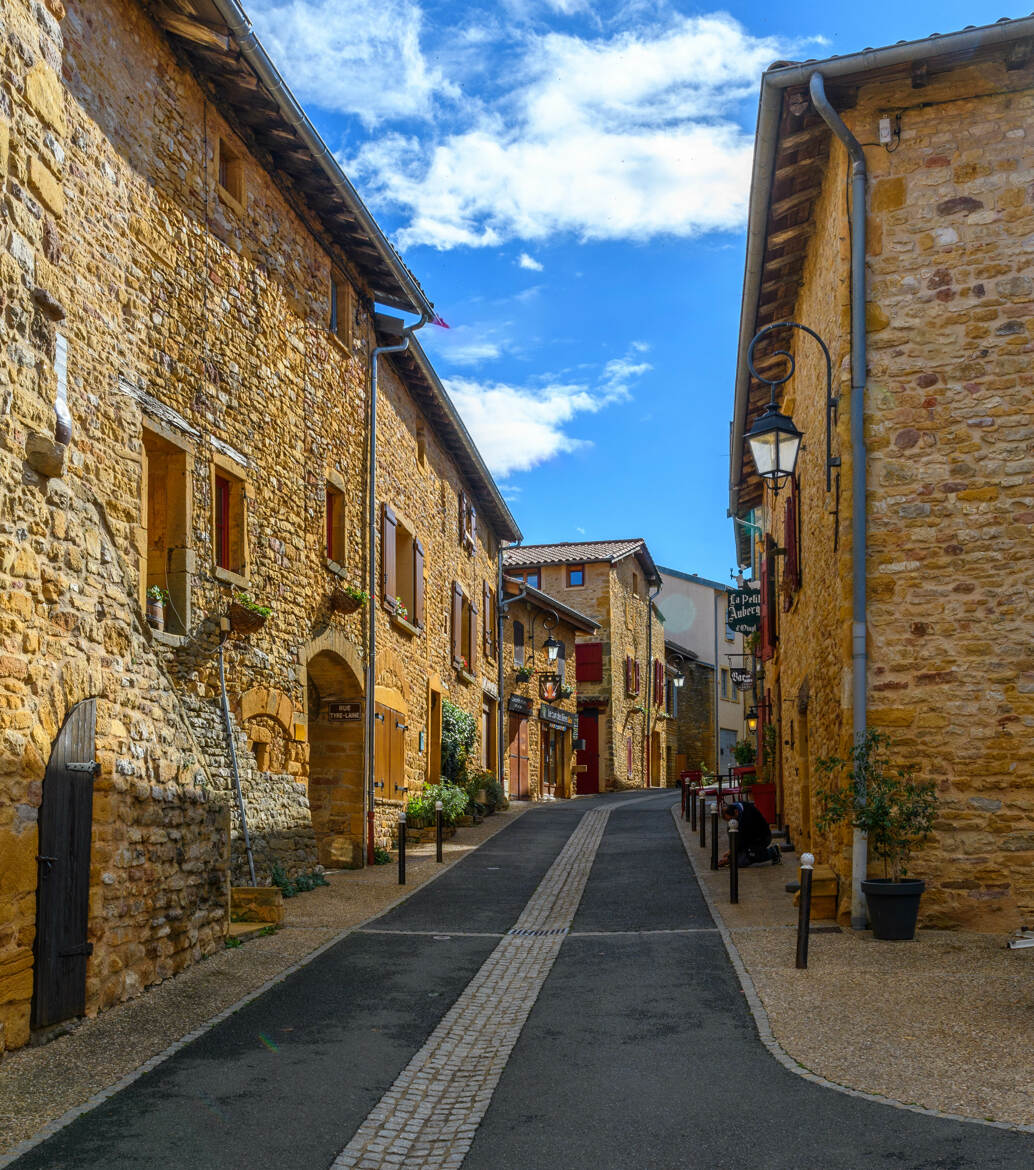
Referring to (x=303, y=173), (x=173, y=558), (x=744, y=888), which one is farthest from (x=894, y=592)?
(x=303, y=173)

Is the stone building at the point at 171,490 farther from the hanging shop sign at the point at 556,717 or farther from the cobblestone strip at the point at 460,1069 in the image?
the hanging shop sign at the point at 556,717

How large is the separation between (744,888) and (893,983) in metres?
4.58

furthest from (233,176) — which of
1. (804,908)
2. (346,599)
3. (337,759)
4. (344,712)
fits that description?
(804,908)

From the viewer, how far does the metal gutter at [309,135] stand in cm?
962

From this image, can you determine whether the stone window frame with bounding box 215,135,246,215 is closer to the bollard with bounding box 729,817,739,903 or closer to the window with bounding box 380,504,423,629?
the window with bounding box 380,504,423,629

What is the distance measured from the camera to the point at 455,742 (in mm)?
19594

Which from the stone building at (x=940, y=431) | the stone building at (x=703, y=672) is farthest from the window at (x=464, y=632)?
the stone building at (x=703, y=672)

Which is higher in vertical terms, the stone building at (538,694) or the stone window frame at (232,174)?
the stone window frame at (232,174)

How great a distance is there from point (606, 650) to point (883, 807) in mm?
25525

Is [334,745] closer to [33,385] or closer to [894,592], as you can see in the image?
[894,592]

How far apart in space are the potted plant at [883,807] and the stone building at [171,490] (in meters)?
4.51

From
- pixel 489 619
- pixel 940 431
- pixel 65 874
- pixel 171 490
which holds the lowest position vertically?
pixel 65 874

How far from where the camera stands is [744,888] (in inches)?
462

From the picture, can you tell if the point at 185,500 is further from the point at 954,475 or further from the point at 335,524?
the point at 954,475
